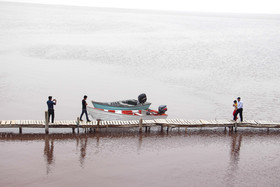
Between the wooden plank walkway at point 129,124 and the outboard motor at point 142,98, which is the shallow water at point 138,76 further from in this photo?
the wooden plank walkway at point 129,124

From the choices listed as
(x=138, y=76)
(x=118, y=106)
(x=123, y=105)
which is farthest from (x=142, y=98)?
(x=138, y=76)

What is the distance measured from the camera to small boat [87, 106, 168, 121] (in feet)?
82.9

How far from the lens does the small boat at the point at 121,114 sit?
2527 centimetres

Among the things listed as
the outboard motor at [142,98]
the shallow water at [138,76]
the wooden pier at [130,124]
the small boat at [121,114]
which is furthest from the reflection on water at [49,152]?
the outboard motor at [142,98]

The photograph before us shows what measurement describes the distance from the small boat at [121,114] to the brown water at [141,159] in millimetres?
2027

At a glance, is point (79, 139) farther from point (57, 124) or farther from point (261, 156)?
point (261, 156)

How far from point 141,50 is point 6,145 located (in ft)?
167

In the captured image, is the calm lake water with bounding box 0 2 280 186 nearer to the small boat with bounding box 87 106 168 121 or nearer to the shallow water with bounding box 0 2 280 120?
the shallow water with bounding box 0 2 280 120

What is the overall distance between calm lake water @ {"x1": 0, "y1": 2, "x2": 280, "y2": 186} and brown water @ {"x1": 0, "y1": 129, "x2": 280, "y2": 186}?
50mm

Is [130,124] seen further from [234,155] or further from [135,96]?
[135,96]

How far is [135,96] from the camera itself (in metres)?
36.6

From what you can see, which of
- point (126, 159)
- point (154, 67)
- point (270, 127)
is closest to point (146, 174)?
point (126, 159)

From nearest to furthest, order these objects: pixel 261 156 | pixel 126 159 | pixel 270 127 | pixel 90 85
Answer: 1. pixel 126 159
2. pixel 261 156
3. pixel 270 127
4. pixel 90 85

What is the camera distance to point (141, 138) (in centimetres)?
2239
